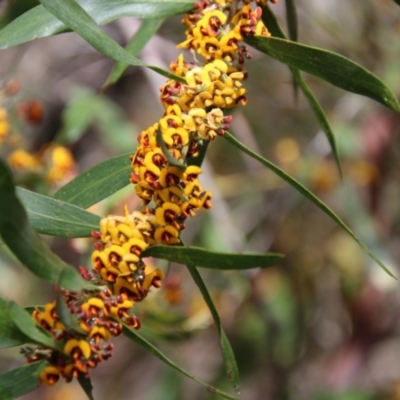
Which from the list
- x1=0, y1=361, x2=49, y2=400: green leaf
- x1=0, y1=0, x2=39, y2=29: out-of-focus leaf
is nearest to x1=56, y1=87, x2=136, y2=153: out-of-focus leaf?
x1=0, y1=0, x2=39, y2=29: out-of-focus leaf

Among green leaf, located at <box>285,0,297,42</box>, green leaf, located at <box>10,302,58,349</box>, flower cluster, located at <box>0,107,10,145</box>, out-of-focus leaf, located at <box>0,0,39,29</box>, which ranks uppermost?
flower cluster, located at <box>0,107,10,145</box>

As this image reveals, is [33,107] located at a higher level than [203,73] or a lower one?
higher

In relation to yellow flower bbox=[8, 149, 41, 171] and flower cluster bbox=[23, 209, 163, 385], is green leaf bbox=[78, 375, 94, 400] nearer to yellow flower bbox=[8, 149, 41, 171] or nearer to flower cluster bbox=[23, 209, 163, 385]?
flower cluster bbox=[23, 209, 163, 385]

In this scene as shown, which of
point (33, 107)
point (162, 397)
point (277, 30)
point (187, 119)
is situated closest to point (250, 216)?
point (162, 397)

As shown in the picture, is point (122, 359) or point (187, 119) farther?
point (122, 359)

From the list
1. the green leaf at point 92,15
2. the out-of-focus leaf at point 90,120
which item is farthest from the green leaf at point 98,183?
the out-of-focus leaf at point 90,120

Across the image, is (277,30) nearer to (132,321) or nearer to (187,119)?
(187,119)

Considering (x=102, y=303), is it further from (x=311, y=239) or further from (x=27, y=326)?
(x=311, y=239)
